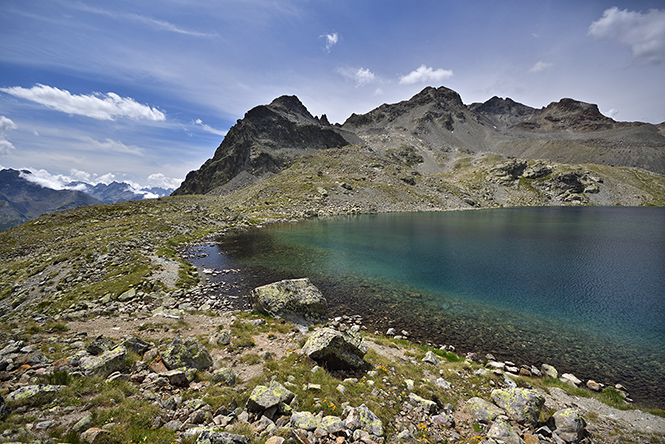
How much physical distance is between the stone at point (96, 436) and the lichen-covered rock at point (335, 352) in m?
8.47

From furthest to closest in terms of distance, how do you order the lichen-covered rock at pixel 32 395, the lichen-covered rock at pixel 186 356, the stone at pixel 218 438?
1. the lichen-covered rock at pixel 186 356
2. the lichen-covered rock at pixel 32 395
3. the stone at pixel 218 438

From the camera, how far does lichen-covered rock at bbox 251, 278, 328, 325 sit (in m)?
21.7

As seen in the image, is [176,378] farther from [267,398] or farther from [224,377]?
[267,398]

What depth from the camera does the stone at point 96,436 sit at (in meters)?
6.79

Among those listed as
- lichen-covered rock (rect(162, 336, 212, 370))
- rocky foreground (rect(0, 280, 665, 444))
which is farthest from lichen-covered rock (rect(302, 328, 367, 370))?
lichen-covered rock (rect(162, 336, 212, 370))

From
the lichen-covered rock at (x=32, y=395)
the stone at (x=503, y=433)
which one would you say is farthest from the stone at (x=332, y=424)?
the lichen-covered rock at (x=32, y=395)

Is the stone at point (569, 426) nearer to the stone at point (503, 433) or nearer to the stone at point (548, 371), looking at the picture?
the stone at point (503, 433)

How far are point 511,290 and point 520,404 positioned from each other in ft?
74.4

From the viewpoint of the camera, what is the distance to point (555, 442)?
32.4 ft

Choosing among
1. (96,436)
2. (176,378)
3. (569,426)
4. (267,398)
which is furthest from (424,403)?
(96,436)

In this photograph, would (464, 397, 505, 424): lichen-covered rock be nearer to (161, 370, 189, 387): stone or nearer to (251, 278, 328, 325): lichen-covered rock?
(161, 370, 189, 387): stone

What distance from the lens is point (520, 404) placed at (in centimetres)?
1130

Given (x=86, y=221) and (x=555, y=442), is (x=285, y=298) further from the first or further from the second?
(x=86, y=221)

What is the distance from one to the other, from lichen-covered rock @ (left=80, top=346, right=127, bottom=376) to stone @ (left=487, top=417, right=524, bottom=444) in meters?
15.4
